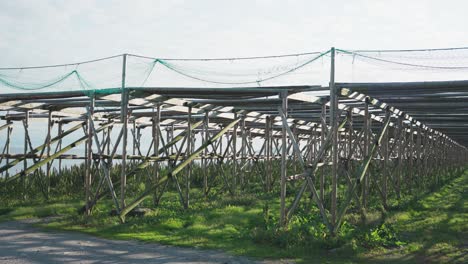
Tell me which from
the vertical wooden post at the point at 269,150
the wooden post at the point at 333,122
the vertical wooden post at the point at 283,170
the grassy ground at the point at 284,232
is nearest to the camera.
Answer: the grassy ground at the point at 284,232

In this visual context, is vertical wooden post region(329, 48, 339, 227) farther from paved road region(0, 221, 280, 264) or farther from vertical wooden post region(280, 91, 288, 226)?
paved road region(0, 221, 280, 264)

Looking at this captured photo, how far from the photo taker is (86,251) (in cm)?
860

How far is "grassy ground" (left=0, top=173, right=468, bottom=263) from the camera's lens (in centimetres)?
866

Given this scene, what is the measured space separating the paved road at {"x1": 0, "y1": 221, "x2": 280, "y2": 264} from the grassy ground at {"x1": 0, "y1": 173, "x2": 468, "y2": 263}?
477 millimetres

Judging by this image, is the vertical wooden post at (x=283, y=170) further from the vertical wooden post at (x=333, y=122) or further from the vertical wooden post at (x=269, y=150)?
the vertical wooden post at (x=269, y=150)

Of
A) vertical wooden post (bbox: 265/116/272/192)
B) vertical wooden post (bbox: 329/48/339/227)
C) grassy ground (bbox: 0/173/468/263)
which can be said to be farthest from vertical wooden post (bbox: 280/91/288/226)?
vertical wooden post (bbox: 265/116/272/192)

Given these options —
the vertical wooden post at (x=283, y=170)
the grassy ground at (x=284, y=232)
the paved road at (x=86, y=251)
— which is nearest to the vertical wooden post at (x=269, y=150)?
the grassy ground at (x=284, y=232)

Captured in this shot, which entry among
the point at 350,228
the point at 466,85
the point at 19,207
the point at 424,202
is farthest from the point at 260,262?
the point at 424,202

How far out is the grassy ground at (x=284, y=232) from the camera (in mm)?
8656

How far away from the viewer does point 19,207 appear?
1359 centimetres

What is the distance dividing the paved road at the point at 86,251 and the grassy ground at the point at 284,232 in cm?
48

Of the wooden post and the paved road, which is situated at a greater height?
the wooden post

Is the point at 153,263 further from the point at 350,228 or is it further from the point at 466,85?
the point at 466,85

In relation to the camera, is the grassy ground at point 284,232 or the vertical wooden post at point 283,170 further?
the vertical wooden post at point 283,170
